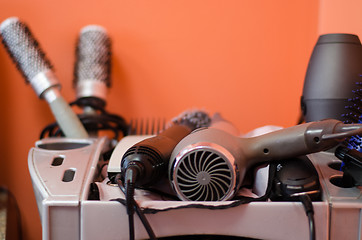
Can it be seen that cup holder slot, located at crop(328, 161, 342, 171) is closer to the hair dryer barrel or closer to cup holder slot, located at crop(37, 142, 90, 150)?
the hair dryer barrel

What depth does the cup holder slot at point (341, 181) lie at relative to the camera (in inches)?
15.1

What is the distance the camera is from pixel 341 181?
0.39 m

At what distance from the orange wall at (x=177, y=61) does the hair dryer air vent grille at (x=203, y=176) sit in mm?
502

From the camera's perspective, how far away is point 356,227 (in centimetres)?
35

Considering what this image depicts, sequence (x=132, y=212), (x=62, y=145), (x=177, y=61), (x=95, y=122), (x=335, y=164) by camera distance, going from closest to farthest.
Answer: (x=132, y=212), (x=335, y=164), (x=62, y=145), (x=95, y=122), (x=177, y=61)

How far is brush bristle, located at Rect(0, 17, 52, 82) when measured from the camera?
25.0 inches

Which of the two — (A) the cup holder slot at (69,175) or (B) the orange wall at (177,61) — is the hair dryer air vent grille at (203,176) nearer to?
(A) the cup holder slot at (69,175)

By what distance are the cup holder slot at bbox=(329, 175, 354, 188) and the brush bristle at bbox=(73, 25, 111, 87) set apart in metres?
0.48

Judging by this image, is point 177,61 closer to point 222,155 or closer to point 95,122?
point 95,122

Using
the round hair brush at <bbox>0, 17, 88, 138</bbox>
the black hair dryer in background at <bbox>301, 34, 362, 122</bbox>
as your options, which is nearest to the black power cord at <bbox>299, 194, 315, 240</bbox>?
the black hair dryer in background at <bbox>301, 34, 362, 122</bbox>

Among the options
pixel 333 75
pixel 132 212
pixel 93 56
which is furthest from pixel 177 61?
pixel 132 212

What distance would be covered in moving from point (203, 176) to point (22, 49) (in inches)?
17.6

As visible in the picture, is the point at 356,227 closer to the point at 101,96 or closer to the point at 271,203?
the point at 271,203

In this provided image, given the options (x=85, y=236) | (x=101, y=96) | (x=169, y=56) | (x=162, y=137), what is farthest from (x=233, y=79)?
(x=85, y=236)
